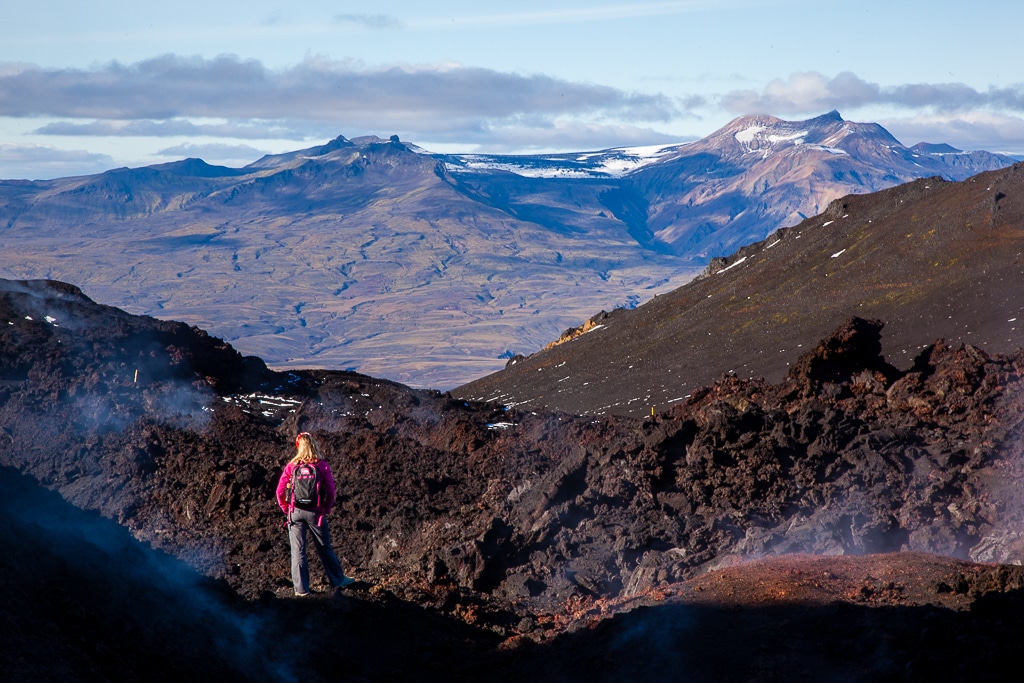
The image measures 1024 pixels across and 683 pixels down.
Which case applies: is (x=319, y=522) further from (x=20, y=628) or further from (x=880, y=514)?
(x=880, y=514)

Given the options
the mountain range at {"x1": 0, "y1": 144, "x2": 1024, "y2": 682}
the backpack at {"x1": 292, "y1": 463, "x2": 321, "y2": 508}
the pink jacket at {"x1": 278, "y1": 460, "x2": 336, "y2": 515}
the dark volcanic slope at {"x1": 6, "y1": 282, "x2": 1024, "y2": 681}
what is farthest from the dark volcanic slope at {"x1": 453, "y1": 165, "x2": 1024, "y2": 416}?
the backpack at {"x1": 292, "y1": 463, "x2": 321, "y2": 508}

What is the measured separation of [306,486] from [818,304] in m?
46.2

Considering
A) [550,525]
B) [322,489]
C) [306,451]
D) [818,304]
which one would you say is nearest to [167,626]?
[322,489]

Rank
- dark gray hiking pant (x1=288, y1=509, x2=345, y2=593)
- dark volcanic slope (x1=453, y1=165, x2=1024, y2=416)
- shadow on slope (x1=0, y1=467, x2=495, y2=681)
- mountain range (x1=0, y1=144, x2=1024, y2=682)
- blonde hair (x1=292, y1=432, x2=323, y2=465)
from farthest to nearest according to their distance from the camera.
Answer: dark volcanic slope (x1=453, y1=165, x2=1024, y2=416) → blonde hair (x1=292, y1=432, x2=323, y2=465) → dark gray hiking pant (x1=288, y1=509, x2=345, y2=593) → mountain range (x1=0, y1=144, x2=1024, y2=682) → shadow on slope (x1=0, y1=467, x2=495, y2=681)

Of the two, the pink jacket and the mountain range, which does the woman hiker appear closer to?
the pink jacket

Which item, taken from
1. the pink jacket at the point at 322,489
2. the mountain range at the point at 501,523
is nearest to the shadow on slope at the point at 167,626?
the mountain range at the point at 501,523

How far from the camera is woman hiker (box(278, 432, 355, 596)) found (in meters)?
11.3

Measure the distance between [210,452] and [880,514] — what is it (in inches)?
407

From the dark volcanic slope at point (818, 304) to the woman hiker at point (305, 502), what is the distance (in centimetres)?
3166

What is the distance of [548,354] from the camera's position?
210 feet

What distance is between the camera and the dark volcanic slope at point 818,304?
1809 inches

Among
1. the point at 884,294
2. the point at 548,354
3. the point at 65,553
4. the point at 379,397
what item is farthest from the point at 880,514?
the point at 548,354

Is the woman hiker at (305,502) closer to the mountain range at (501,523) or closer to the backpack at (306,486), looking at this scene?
the backpack at (306,486)

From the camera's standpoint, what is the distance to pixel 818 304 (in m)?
54.5
